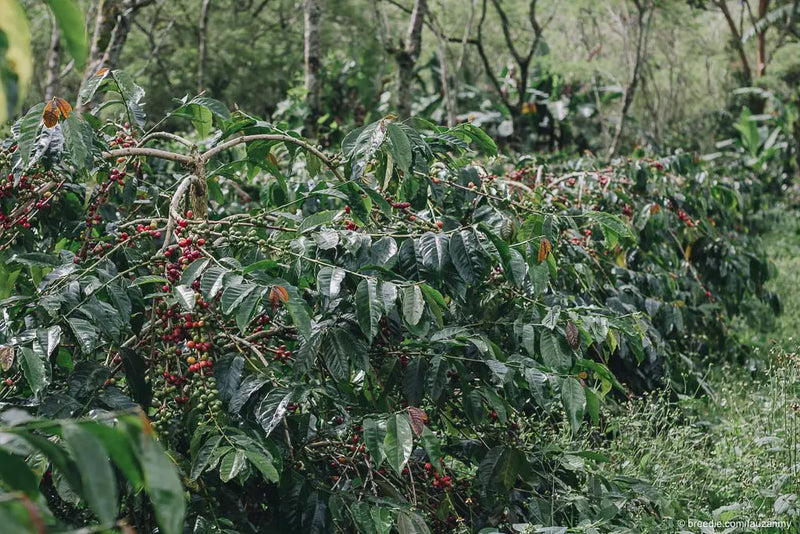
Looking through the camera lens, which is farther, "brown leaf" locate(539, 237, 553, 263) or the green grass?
the green grass

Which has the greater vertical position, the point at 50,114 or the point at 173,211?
the point at 50,114

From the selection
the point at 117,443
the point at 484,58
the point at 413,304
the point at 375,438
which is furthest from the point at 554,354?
the point at 484,58

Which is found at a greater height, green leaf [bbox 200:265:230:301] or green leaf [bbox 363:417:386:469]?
green leaf [bbox 200:265:230:301]

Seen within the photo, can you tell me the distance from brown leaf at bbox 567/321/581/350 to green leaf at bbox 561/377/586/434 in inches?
5.5

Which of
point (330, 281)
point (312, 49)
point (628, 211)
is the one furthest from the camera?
point (312, 49)

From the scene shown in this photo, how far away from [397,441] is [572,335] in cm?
66

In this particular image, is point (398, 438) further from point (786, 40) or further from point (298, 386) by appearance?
point (786, 40)

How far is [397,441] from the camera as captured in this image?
1.88 m

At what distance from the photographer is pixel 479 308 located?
259 centimetres

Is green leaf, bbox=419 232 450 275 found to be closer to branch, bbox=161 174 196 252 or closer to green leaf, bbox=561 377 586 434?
green leaf, bbox=561 377 586 434

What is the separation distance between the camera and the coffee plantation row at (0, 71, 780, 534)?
1906mm

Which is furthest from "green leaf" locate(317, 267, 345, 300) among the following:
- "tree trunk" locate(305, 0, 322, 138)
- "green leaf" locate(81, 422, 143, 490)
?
"tree trunk" locate(305, 0, 322, 138)

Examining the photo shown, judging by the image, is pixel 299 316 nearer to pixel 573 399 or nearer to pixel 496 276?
pixel 573 399

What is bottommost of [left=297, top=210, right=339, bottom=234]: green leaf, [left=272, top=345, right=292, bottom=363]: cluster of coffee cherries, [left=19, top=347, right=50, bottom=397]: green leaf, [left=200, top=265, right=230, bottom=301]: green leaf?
[left=272, top=345, right=292, bottom=363]: cluster of coffee cherries
